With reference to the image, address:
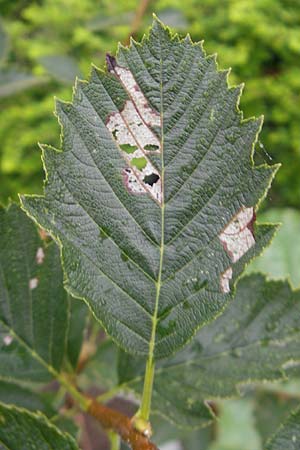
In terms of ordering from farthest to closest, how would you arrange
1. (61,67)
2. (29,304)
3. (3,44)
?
(61,67) → (3,44) → (29,304)

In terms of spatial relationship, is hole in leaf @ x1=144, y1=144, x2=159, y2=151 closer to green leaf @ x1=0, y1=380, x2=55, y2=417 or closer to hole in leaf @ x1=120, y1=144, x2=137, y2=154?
hole in leaf @ x1=120, y1=144, x2=137, y2=154

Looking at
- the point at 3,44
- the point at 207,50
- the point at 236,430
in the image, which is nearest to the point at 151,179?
the point at 3,44

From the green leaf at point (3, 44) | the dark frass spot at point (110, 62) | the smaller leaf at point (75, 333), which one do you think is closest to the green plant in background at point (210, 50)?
the green leaf at point (3, 44)

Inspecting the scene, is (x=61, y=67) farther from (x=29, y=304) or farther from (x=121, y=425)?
(x=121, y=425)

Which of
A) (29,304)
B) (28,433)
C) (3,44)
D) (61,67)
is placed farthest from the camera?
(61,67)

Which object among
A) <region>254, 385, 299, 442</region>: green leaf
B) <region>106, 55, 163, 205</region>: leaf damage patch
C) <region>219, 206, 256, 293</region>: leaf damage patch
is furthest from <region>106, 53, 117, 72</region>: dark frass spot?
<region>254, 385, 299, 442</region>: green leaf

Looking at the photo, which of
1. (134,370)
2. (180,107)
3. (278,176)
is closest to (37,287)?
(134,370)
